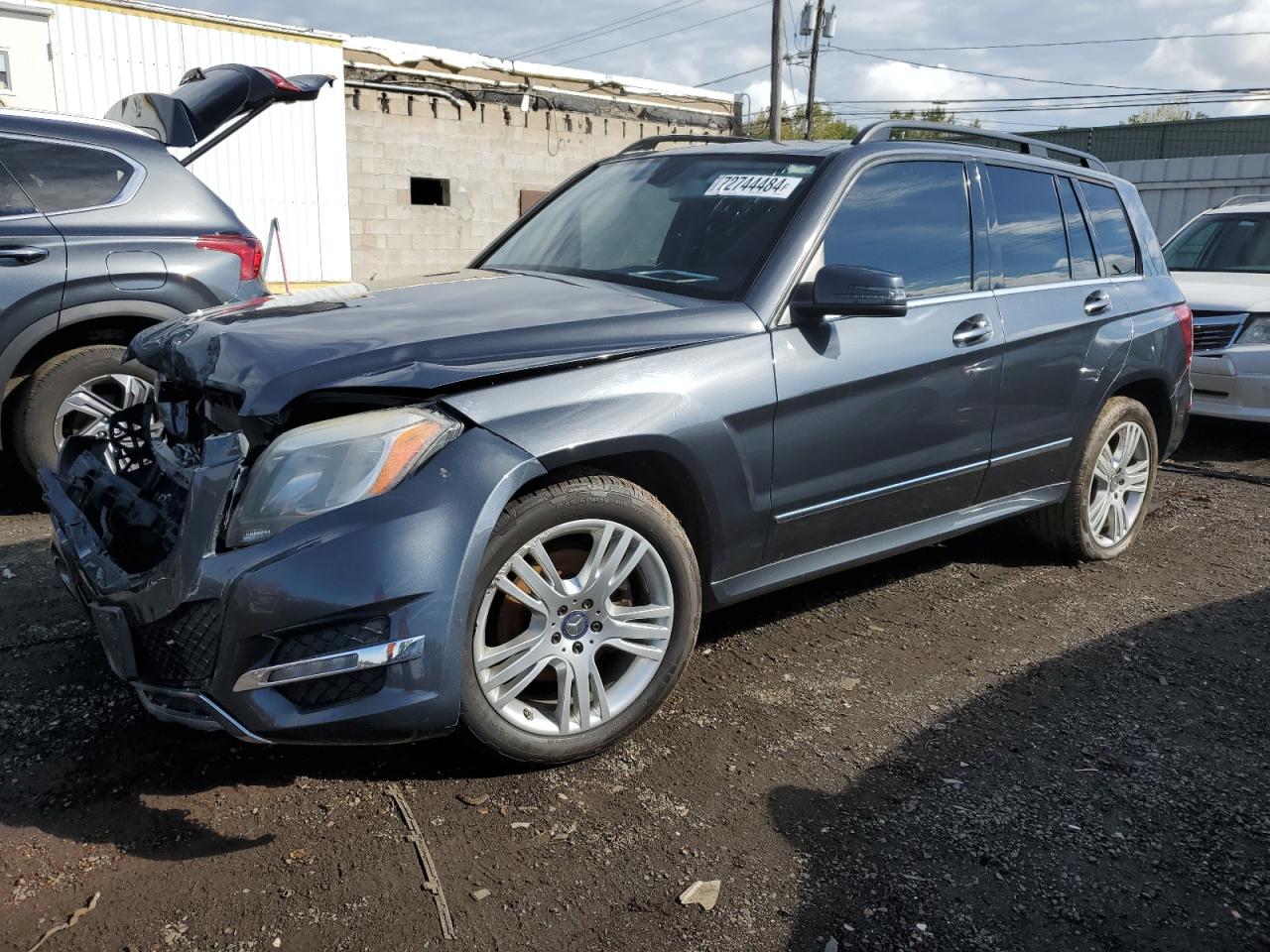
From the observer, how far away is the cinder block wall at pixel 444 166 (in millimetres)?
15664

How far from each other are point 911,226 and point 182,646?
272 centimetres

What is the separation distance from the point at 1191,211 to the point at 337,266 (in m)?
18.0

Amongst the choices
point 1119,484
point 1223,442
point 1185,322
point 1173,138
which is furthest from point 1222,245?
point 1173,138

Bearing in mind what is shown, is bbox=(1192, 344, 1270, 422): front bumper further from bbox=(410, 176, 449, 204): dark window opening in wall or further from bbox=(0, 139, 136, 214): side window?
bbox=(410, 176, 449, 204): dark window opening in wall

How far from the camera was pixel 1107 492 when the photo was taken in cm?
475

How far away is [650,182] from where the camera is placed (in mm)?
4004

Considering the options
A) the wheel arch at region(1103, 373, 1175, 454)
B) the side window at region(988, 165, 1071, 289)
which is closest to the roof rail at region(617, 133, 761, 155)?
the side window at region(988, 165, 1071, 289)

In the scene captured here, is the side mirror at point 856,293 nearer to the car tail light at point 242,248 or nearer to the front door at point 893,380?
the front door at point 893,380

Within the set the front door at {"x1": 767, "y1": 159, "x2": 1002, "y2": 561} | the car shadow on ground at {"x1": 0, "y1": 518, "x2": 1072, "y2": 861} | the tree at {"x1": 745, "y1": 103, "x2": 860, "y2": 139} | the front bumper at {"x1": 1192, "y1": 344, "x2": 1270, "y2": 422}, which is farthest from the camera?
the tree at {"x1": 745, "y1": 103, "x2": 860, "y2": 139}

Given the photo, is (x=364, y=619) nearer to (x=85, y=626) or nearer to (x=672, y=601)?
(x=672, y=601)

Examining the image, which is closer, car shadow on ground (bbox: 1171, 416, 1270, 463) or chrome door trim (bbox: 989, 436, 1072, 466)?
chrome door trim (bbox: 989, 436, 1072, 466)

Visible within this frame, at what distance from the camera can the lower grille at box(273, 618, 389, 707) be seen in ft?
7.98

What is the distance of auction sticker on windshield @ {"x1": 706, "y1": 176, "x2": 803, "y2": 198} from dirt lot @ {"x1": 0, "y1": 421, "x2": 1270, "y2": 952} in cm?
156

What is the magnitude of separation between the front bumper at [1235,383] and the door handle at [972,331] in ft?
14.9
